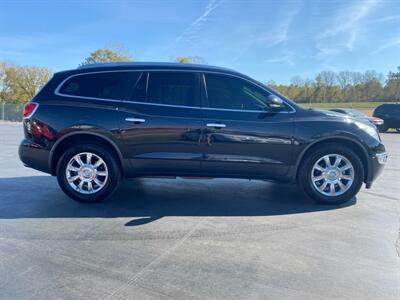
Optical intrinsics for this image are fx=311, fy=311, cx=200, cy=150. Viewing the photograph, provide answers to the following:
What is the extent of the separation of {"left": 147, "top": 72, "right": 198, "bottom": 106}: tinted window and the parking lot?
1.48 m

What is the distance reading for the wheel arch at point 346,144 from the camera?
4.40m

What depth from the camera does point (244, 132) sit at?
4309mm

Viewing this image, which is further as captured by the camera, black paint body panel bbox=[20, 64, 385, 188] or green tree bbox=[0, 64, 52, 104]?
green tree bbox=[0, 64, 52, 104]

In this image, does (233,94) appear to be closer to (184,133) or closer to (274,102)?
(274,102)

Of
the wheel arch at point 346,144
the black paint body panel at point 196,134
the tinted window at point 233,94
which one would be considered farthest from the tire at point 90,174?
the wheel arch at point 346,144

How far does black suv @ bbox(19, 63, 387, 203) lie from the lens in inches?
171

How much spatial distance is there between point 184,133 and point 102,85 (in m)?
1.39

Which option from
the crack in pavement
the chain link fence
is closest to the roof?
the crack in pavement

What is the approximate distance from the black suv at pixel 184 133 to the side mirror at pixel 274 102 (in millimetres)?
14

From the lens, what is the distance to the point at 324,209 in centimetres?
435

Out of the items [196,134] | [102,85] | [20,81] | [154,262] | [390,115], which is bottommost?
[154,262]

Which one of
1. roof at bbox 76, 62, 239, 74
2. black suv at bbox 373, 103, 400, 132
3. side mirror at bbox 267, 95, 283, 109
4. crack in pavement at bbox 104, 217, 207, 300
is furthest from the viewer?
black suv at bbox 373, 103, 400, 132

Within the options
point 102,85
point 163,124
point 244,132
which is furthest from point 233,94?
point 102,85

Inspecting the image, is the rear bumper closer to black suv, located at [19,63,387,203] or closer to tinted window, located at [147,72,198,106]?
black suv, located at [19,63,387,203]
